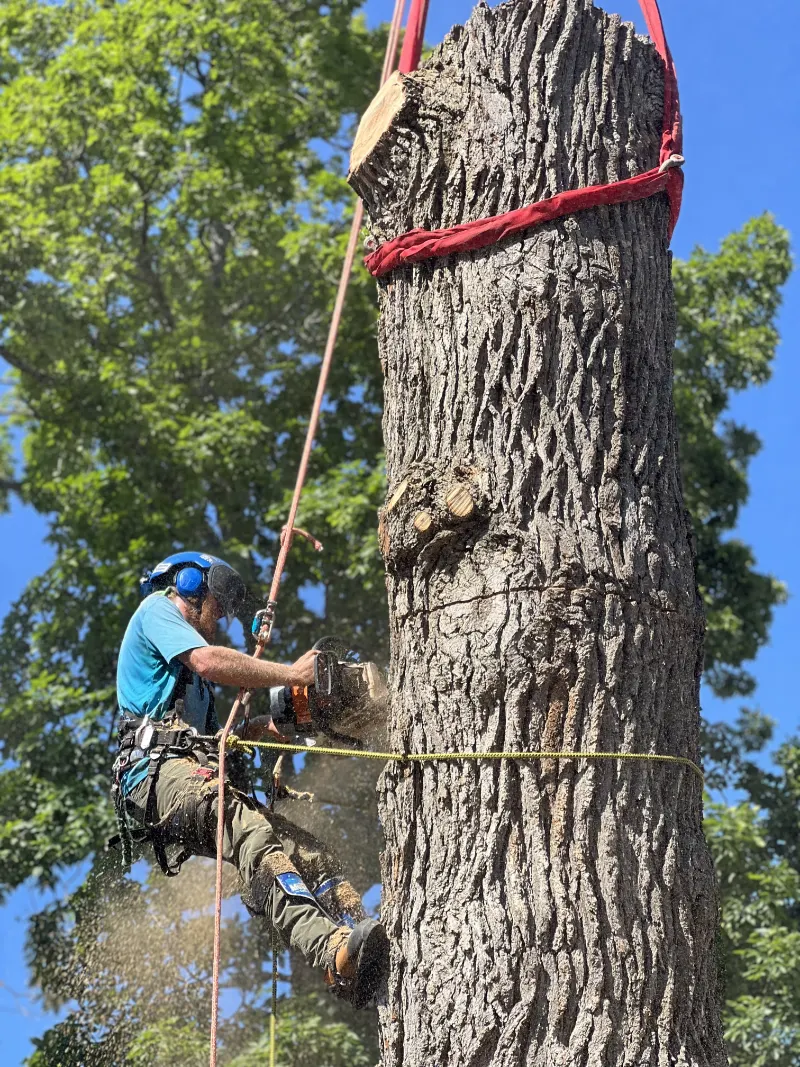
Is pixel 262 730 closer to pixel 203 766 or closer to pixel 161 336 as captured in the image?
pixel 203 766

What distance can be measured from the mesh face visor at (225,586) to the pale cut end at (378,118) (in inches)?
54.7

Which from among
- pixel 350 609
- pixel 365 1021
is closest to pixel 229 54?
pixel 350 609

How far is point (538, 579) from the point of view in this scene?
2598 millimetres

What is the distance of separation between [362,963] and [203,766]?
0.97 m

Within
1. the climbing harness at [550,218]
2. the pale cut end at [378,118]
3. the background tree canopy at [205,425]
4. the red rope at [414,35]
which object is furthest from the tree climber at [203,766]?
the background tree canopy at [205,425]

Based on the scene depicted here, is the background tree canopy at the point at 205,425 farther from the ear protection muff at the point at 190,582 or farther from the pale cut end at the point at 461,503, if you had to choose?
the pale cut end at the point at 461,503

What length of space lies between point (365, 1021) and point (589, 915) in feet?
26.2

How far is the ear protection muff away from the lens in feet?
13.4

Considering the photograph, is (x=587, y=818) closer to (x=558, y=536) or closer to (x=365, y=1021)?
(x=558, y=536)

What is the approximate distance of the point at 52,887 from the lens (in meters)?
9.18

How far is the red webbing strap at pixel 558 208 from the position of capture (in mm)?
2789

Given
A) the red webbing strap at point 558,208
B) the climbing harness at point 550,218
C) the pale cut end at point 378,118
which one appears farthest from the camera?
the pale cut end at point 378,118

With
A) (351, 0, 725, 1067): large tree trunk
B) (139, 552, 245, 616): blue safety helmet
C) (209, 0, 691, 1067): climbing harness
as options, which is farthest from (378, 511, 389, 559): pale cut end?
(139, 552, 245, 616): blue safety helmet

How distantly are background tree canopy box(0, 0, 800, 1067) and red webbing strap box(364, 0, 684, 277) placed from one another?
18.8ft
